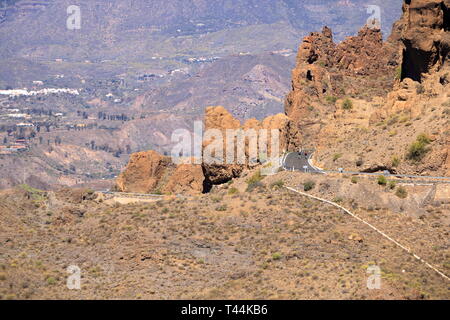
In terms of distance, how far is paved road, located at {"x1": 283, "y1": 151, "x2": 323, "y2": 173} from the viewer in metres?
63.8

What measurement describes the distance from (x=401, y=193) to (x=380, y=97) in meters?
35.0

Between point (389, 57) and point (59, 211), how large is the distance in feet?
157

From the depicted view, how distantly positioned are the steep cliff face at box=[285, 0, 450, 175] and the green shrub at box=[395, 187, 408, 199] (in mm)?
2668

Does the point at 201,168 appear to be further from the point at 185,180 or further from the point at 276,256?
the point at 276,256

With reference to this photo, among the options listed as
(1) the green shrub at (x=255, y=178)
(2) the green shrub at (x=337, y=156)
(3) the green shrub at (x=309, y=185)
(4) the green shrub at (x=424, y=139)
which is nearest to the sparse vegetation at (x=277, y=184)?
(3) the green shrub at (x=309, y=185)

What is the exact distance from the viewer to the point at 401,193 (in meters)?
52.6

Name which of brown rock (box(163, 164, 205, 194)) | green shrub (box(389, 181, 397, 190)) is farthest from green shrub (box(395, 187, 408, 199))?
brown rock (box(163, 164, 205, 194))

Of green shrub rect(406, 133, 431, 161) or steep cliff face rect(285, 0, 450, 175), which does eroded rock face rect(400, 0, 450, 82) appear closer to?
steep cliff face rect(285, 0, 450, 175)

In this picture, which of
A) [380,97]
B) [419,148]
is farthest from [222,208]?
[380,97]

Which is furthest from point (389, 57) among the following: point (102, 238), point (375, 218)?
point (102, 238)

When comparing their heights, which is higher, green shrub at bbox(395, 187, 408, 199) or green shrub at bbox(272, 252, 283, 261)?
green shrub at bbox(395, 187, 408, 199)

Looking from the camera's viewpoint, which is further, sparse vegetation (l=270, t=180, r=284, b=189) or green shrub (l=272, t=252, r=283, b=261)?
sparse vegetation (l=270, t=180, r=284, b=189)

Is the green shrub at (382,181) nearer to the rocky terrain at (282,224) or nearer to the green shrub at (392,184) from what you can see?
the rocky terrain at (282,224)

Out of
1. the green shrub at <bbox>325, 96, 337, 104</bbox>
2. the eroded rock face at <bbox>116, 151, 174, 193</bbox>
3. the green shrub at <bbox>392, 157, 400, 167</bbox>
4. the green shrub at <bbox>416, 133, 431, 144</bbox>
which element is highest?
the green shrub at <bbox>416, 133, 431, 144</bbox>
